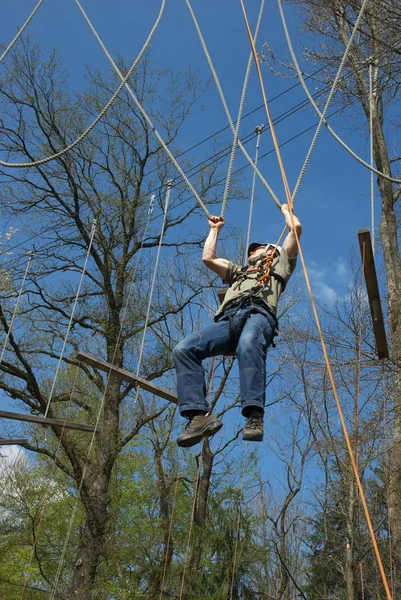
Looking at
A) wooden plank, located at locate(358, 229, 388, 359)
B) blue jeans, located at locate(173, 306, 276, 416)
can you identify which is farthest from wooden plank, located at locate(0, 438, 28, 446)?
blue jeans, located at locate(173, 306, 276, 416)

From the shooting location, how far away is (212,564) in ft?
38.9

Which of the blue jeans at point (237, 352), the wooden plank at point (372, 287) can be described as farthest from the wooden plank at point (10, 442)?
the blue jeans at point (237, 352)

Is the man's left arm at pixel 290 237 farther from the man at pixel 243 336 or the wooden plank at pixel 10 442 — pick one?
the wooden plank at pixel 10 442

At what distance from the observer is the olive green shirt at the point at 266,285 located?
141 inches

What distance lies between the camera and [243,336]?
334 centimetres

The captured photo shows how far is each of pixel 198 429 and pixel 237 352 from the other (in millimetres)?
419

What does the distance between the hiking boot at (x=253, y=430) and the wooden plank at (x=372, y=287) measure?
1.80 meters

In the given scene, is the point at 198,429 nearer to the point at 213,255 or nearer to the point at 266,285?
the point at 266,285

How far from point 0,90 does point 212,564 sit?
8824 mm

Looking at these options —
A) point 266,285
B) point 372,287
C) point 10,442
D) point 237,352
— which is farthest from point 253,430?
point 10,442

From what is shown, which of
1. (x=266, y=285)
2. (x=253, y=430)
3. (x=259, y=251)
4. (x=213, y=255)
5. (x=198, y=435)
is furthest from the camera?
(x=259, y=251)

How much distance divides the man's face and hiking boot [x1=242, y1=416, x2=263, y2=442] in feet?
3.31

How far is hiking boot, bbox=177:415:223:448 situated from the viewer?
10.6 feet

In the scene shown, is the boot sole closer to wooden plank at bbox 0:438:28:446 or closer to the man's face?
the man's face
